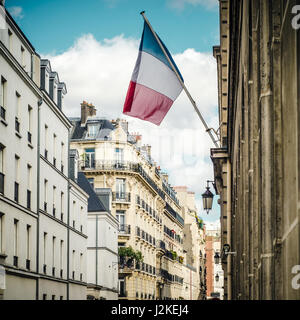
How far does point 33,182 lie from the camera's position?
41156 mm

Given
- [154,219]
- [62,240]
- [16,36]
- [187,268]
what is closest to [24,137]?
[16,36]

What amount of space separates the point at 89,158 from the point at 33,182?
144ft

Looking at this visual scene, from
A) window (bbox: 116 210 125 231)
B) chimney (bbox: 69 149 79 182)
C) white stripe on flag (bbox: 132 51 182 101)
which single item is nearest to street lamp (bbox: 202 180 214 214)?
white stripe on flag (bbox: 132 51 182 101)

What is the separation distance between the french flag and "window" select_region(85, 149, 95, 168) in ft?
218

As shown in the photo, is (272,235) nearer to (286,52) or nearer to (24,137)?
(286,52)

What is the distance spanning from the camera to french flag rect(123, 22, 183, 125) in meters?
17.4

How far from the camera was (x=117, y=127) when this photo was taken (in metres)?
83.8

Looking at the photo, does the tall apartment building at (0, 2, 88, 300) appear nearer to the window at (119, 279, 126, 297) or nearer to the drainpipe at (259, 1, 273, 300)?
the drainpipe at (259, 1, 273, 300)

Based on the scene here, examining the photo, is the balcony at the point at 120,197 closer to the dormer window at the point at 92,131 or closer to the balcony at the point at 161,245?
the dormer window at the point at 92,131

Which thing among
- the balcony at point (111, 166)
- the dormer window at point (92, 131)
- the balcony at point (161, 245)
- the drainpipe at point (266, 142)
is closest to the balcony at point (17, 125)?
the drainpipe at point (266, 142)

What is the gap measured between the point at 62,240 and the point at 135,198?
36.4 meters

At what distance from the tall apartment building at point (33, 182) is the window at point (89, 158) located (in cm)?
2982

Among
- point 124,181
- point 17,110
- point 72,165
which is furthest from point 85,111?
point 17,110

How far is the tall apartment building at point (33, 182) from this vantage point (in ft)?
117
